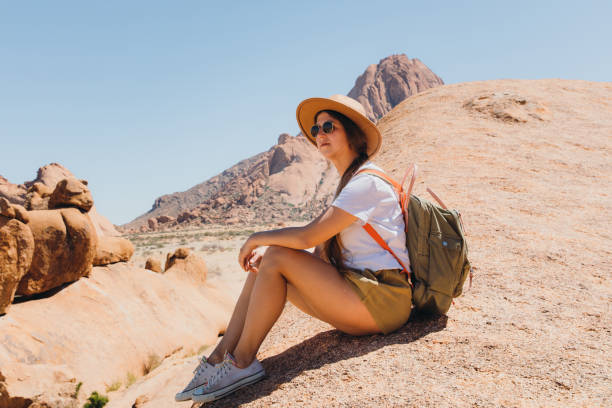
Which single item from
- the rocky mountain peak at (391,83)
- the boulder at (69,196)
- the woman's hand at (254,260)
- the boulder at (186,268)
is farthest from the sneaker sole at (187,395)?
the rocky mountain peak at (391,83)

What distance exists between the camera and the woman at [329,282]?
2.56 m

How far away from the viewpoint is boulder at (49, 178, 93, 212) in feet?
21.6

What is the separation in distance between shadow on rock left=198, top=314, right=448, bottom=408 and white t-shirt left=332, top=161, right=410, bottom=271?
0.48 metres

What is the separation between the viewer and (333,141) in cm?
299

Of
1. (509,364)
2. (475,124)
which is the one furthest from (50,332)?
(475,124)

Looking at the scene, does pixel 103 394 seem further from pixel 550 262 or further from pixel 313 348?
pixel 550 262

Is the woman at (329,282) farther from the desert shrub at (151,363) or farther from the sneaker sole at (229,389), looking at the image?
the desert shrub at (151,363)

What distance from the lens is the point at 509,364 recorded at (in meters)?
2.37

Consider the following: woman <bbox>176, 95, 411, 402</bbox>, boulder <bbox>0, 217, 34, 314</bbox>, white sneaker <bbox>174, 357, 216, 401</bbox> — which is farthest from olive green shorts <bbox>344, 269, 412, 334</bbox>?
boulder <bbox>0, 217, 34, 314</bbox>

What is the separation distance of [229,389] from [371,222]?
4.35 ft

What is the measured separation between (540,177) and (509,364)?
526 cm

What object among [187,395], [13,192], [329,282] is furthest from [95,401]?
[13,192]

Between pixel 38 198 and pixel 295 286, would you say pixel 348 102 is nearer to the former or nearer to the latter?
pixel 295 286

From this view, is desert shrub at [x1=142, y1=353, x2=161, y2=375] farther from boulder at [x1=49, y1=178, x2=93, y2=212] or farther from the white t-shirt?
the white t-shirt
